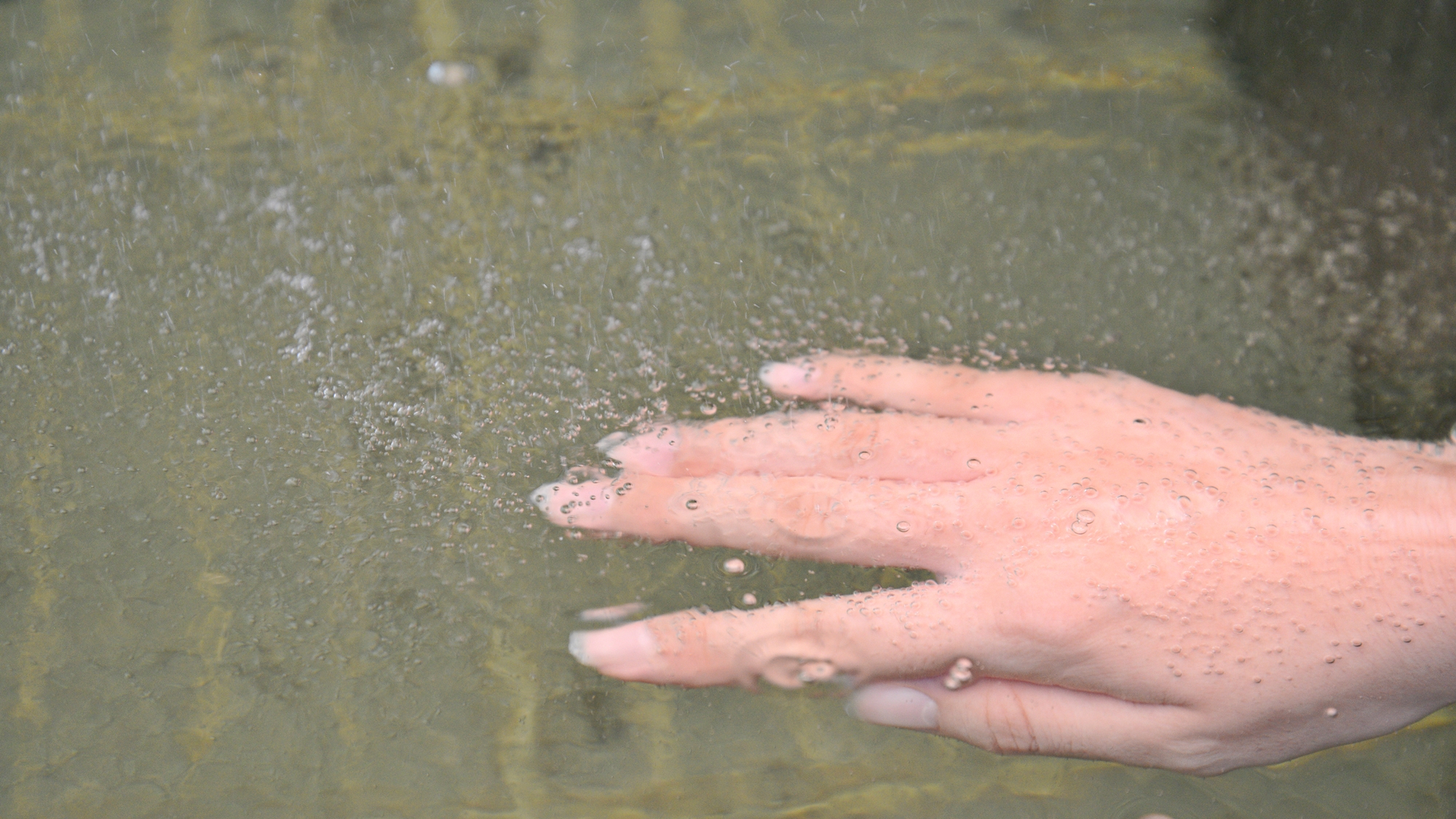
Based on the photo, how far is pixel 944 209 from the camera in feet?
2.71

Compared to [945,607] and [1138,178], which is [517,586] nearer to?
[945,607]

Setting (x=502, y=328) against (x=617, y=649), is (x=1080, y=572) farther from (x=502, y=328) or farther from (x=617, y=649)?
(x=502, y=328)

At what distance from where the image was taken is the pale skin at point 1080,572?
1.67 ft

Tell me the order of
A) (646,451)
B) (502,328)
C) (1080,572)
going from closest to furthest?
(1080,572) → (646,451) → (502,328)

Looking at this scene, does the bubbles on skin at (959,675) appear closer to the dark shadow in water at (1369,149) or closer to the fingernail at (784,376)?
the fingernail at (784,376)

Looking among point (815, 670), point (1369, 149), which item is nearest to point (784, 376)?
point (815, 670)

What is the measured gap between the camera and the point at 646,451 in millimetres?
645

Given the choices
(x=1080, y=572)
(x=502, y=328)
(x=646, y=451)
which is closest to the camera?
(x=1080, y=572)

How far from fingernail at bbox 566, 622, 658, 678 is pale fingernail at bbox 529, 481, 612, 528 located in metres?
0.07

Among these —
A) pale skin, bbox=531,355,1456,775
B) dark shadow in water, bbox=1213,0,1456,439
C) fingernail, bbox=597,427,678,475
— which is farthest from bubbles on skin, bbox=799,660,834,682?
dark shadow in water, bbox=1213,0,1456,439

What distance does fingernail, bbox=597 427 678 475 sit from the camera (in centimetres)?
63

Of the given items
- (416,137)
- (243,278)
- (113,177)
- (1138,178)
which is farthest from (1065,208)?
(113,177)

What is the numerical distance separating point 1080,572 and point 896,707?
13 centimetres

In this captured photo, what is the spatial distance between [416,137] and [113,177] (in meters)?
0.25
